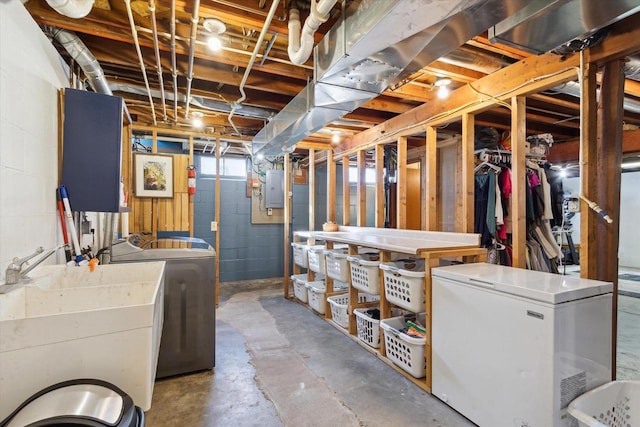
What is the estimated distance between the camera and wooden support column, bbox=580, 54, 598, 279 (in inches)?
74.5

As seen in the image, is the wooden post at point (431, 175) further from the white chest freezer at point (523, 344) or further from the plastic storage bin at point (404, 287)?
the white chest freezer at point (523, 344)

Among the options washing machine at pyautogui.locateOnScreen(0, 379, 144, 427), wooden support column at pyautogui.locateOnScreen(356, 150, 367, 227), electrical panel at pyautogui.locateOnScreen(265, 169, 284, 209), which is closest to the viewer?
washing machine at pyautogui.locateOnScreen(0, 379, 144, 427)

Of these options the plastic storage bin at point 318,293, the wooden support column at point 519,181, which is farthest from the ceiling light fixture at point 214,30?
the plastic storage bin at point 318,293

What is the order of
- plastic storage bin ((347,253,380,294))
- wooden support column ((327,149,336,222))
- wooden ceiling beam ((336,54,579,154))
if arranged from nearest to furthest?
wooden ceiling beam ((336,54,579,154))
plastic storage bin ((347,253,380,294))
wooden support column ((327,149,336,222))

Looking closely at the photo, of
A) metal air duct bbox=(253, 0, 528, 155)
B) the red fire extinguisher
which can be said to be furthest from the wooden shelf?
the red fire extinguisher

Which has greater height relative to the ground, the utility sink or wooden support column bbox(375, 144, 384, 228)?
wooden support column bbox(375, 144, 384, 228)

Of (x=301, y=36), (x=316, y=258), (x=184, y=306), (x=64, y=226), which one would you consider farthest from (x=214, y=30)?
(x=316, y=258)

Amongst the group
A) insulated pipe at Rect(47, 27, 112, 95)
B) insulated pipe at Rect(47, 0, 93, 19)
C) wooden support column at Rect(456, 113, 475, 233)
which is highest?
insulated pipe at Rect(47, 27, 112, 95)

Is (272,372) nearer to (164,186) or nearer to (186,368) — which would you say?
(186,368)

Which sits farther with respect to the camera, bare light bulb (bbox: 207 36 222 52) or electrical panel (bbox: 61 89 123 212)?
bare light bulb (bbox: 207 36 222 52)

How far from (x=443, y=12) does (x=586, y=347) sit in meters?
1.72

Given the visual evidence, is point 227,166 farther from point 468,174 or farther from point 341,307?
point 468,174

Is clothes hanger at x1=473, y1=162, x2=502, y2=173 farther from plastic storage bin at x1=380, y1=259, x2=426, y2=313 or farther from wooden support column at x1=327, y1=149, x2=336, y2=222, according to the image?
wooden support column at x1=327, y1=149, x2=336, y2=222

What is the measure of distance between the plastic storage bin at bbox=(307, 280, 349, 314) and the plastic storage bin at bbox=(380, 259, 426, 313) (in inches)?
50.8
